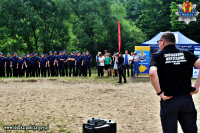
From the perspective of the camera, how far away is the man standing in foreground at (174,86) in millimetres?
3043

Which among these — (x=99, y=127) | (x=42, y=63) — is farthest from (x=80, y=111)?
(x=42, y=63)

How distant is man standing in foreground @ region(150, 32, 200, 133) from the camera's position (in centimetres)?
304

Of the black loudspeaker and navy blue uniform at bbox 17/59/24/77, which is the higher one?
navy blue uniform at bbox 17/59/24/77

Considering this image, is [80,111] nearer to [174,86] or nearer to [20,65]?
[174,86]

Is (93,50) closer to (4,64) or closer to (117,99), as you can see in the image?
(4,64)

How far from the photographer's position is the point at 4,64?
17.5m

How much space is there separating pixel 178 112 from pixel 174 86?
39 centimetres

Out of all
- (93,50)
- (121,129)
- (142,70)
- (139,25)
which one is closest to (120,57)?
(142,70)

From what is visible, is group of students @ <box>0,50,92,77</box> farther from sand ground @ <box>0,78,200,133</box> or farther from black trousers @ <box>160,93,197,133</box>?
black trousers @ <box>160,93,197,133</box>

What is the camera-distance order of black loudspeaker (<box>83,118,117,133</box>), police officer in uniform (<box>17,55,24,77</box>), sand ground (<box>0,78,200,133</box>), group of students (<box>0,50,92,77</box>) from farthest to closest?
police officer in uniform (<box>17,55,24,77</box>)
group of students (<box>0,50,92,77</box>)
sand ground (<box>0,78,200,133</box>)
black loudspeaker (<box>83,118,117,133</box>)

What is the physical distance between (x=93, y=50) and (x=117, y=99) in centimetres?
2304

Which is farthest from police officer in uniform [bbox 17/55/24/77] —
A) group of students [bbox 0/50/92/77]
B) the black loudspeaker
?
the black loudspeaker

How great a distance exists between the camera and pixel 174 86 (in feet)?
10.2

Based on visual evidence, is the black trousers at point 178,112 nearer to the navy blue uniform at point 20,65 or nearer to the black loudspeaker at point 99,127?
the black loudspeaker at point 99,127
